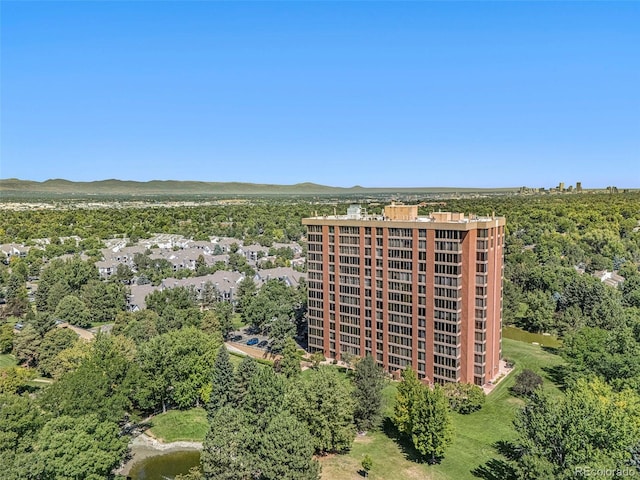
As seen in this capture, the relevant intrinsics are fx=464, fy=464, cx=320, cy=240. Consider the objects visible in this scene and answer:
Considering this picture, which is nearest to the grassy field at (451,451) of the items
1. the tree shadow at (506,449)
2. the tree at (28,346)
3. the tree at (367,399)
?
the tree shadow at (506,449)

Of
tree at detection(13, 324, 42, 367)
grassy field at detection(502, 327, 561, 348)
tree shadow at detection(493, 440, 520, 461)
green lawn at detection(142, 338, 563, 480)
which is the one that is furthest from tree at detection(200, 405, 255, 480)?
grassy field at detection(502, 327, 561, 348)

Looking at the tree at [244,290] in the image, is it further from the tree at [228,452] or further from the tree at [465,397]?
the tree at [228,452]

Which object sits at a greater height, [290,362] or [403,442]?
[290,362]

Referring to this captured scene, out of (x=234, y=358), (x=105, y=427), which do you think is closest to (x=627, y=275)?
(x=234, y=358)

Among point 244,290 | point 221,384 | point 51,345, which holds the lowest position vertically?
point 221,384

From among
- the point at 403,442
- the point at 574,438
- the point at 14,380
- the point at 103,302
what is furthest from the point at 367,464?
the point at 103,302

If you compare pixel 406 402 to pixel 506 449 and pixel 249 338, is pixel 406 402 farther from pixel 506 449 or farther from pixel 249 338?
pixel 249 338

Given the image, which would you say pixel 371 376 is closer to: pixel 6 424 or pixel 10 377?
pixel 6 424
